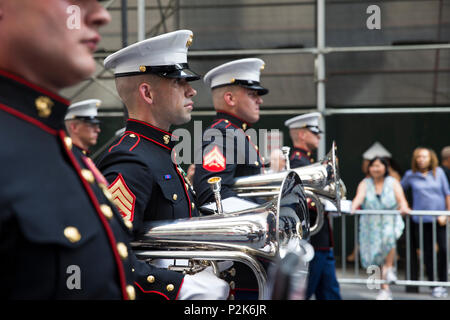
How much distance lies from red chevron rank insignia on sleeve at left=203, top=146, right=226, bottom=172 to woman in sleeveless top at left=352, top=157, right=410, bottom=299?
3.57 metres

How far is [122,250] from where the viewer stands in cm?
126

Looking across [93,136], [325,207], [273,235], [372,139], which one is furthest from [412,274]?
[273,235]

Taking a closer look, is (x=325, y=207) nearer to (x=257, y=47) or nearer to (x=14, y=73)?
(x=257, y=47)

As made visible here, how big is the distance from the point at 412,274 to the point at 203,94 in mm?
3570

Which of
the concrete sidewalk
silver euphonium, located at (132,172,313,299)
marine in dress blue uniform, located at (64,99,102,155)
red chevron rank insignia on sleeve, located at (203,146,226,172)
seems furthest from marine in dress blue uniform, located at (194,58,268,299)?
the concrete sidewalk

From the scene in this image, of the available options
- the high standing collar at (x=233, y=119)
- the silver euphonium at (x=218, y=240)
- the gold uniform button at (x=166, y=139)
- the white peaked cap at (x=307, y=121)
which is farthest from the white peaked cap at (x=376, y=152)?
the silver euphonium at (x=218, y=240)

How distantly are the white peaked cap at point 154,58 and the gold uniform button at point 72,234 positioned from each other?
1.31m

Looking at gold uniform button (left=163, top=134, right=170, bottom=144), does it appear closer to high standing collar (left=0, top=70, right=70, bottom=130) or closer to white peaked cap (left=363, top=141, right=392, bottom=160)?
high standing collar (left=0, top=70, right=70, bottom=130)

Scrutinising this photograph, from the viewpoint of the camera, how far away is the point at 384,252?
6348 millimetres

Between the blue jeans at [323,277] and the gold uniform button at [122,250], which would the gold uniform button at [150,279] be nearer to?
the gold uniform button at [122,250]

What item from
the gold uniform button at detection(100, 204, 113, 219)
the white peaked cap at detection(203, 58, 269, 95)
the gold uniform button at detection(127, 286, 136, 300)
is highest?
the white peaked cap at detection(203, 58, 269, 95)

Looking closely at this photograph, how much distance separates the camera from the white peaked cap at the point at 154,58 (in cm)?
235

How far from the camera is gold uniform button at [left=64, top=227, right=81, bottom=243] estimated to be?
1.10 meters

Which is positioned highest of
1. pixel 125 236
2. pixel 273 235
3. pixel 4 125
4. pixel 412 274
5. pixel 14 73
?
pixel 14 73
